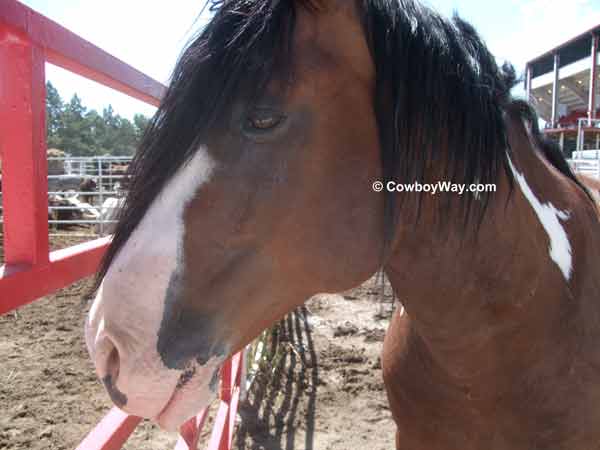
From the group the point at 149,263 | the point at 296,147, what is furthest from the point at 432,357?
the point at 149,263

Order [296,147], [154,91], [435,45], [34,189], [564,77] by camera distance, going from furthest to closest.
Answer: [564,77], [154,91], [435,45], [296,147], [34,189]

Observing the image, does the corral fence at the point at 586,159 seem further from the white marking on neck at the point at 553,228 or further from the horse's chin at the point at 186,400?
the horse's chin at the point at 186,400

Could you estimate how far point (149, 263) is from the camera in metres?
0.91

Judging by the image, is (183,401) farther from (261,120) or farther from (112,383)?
(261,120)

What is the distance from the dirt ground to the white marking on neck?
1.39 m

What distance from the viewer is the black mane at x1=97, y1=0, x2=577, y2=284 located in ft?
3.16

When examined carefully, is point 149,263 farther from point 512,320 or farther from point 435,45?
point 512,320

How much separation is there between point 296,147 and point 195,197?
0.85ft

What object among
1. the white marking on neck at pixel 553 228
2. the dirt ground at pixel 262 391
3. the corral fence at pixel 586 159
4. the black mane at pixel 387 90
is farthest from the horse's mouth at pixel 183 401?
the corral fence at pixel 586 159

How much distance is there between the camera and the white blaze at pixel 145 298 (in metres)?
0.89

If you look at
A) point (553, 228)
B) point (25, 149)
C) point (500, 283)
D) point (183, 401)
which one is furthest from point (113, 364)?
point (553, 228)

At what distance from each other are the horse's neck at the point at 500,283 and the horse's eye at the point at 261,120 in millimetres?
496

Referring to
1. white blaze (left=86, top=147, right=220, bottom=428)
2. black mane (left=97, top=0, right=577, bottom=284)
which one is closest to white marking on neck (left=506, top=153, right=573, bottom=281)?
black mane (left=97, top=0, right=577, bottom=284)

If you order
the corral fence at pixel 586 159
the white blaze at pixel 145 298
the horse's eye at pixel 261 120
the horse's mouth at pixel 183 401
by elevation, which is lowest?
the horse's mouth at pixel 183 401
